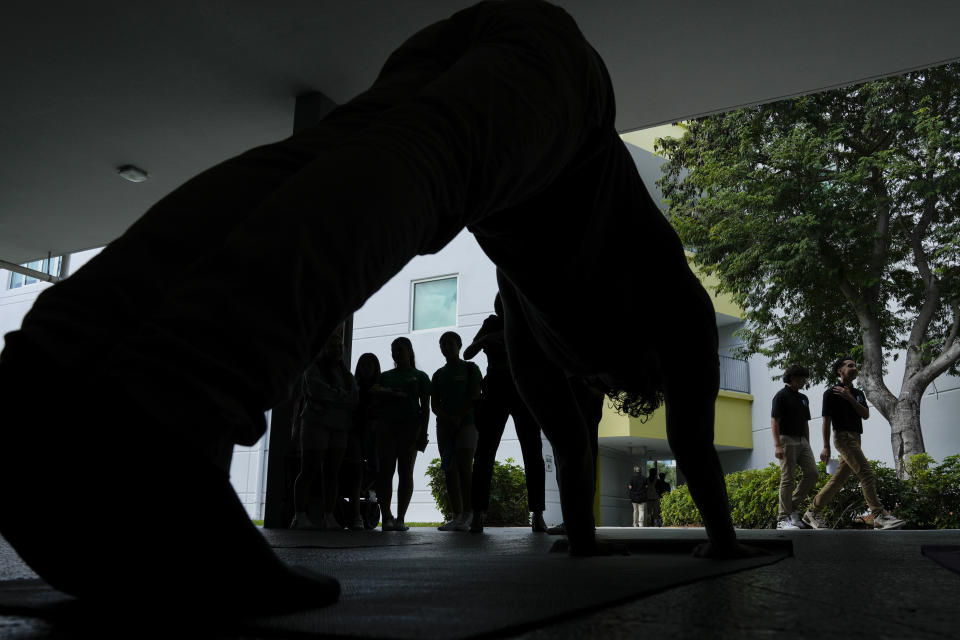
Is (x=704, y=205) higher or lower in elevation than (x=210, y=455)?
higher

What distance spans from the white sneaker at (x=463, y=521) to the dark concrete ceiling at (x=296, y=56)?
13.9ft

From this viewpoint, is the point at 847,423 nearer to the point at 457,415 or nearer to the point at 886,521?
the point at 886,521

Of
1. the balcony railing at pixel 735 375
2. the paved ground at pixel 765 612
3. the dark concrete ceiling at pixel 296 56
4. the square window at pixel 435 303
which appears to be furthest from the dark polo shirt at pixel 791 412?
the balcony railing at pixel 735 375

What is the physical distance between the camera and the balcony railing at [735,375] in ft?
80.5

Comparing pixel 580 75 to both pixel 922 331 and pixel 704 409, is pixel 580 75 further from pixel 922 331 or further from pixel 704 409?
pixel 922 331

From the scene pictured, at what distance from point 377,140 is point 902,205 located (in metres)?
19.4

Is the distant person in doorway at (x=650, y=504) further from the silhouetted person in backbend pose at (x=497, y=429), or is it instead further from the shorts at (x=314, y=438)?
the shorts at (x=314, y=438)

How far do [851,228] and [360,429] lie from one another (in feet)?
43.0

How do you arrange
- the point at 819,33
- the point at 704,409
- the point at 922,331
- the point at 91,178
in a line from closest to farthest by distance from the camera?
the point at 704,409
the point at 819,33
the point at 91,178
the point at 922,331

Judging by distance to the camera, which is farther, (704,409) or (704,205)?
(704,205)

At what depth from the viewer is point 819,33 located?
664 cm

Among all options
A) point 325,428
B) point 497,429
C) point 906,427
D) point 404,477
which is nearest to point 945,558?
point 497,429

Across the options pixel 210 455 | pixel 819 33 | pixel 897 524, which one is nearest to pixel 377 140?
pixel 210 455

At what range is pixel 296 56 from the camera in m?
7.09
